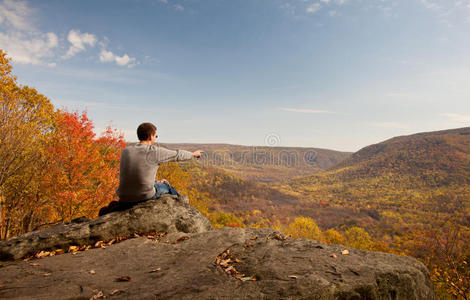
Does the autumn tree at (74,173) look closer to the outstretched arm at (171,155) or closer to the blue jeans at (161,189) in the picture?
the blue jeans at (161,189)

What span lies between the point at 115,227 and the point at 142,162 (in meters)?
2.18

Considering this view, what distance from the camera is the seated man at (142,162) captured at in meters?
5.25

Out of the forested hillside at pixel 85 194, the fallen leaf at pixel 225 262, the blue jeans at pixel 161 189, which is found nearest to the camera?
the fallen leaf at pixel 225 262

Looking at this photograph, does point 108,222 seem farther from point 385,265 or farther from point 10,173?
point 10,173

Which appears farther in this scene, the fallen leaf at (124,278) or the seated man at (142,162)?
the seated man at (142,162)

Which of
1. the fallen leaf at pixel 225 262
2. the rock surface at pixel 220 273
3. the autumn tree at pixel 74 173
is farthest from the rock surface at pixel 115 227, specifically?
the autumn tree at pixel 74 173

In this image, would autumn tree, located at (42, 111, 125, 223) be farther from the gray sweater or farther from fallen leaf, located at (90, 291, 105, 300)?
fallen leaf, located at (90, 291, 105, 300)

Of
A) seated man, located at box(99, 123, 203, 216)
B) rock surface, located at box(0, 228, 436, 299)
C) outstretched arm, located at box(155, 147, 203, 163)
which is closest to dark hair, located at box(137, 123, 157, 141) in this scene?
seated man, located at box(99, 123, 203, 216)

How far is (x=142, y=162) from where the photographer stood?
5262mm

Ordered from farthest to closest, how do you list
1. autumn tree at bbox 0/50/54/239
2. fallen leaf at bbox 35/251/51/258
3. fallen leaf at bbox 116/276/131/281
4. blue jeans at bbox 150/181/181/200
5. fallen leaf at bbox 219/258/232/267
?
1. autumn tree at bbox 0/50/54/239
2. blue jeans at bbox 150/181/181/200
3. fallen leaf at bbox 35/251/51/258
4. fallen leaf at bbox 219/258/232/267
5. fallen leaf at bbox 116/276/131/281

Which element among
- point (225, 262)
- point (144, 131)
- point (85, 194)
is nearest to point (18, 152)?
point (85, 194)

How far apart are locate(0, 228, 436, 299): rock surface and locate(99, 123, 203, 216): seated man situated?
1.32 meters

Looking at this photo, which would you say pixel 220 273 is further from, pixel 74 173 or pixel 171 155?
pixel 74 173

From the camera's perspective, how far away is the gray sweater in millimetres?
5242
